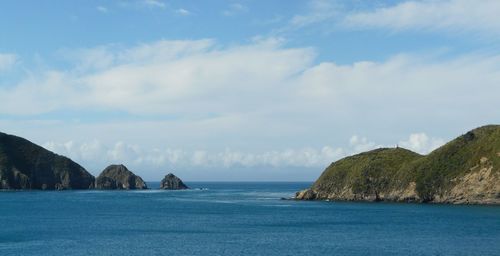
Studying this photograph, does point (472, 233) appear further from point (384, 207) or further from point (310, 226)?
point (384, 207)

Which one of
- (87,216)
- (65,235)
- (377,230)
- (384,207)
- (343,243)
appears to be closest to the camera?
(343,243)

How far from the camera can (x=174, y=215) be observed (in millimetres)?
164125

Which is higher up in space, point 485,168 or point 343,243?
point 485,168

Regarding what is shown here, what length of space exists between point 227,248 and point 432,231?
4618cm

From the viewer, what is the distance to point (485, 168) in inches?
7475

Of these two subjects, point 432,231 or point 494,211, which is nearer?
point 432,231

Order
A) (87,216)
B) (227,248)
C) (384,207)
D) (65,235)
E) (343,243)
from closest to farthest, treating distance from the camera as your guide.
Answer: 1. (227,248)
2. (343,243)
3. (65,235)
4. (87,216)
5. (384,207)

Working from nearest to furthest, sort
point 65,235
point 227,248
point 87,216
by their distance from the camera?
point 227,248 < point 65,235 < point 87,216

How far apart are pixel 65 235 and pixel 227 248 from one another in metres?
35.7

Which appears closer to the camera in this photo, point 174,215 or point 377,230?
point 377,230

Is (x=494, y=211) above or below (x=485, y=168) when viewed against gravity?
below

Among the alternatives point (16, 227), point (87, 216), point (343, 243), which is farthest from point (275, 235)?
point (87, 216)

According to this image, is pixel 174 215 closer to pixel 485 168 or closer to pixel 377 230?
pixel 377 230

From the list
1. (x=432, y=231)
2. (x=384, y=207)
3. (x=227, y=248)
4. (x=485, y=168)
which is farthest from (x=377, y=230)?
(x=485, y=168)
